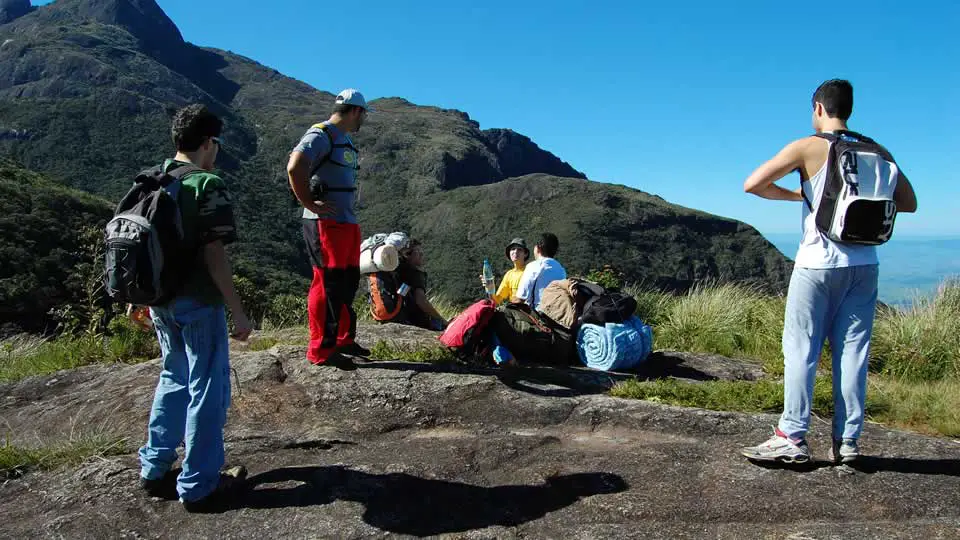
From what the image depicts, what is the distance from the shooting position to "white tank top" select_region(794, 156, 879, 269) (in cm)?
335

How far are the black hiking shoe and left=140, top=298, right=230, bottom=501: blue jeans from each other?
34 millimetres

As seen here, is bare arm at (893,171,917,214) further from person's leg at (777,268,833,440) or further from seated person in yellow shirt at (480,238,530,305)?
seated person in yellow shirt at (480,238,530,305)

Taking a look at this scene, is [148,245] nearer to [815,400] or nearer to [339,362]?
[339,362]

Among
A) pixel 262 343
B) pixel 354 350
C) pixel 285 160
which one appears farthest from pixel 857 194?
pixel 285 160

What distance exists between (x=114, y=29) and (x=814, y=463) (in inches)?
6857

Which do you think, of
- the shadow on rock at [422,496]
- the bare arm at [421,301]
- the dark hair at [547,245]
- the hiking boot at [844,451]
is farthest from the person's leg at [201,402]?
the dark hair at [547,245]

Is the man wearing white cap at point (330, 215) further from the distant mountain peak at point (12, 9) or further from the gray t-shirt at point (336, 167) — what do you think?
the distant mountain peak at point (12, 9)

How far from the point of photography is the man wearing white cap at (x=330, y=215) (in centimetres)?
488

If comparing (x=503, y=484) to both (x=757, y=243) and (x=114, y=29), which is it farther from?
(x=114, y=29)

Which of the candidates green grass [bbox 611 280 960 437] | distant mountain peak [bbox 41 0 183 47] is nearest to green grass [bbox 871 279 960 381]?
green grass [bbox 611 280 960 437]

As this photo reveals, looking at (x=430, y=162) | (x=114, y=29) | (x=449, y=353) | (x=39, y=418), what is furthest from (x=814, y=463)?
(x=114, y=29)

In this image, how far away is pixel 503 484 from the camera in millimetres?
3508

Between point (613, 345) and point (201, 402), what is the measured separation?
3.41m

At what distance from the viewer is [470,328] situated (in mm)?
5645
